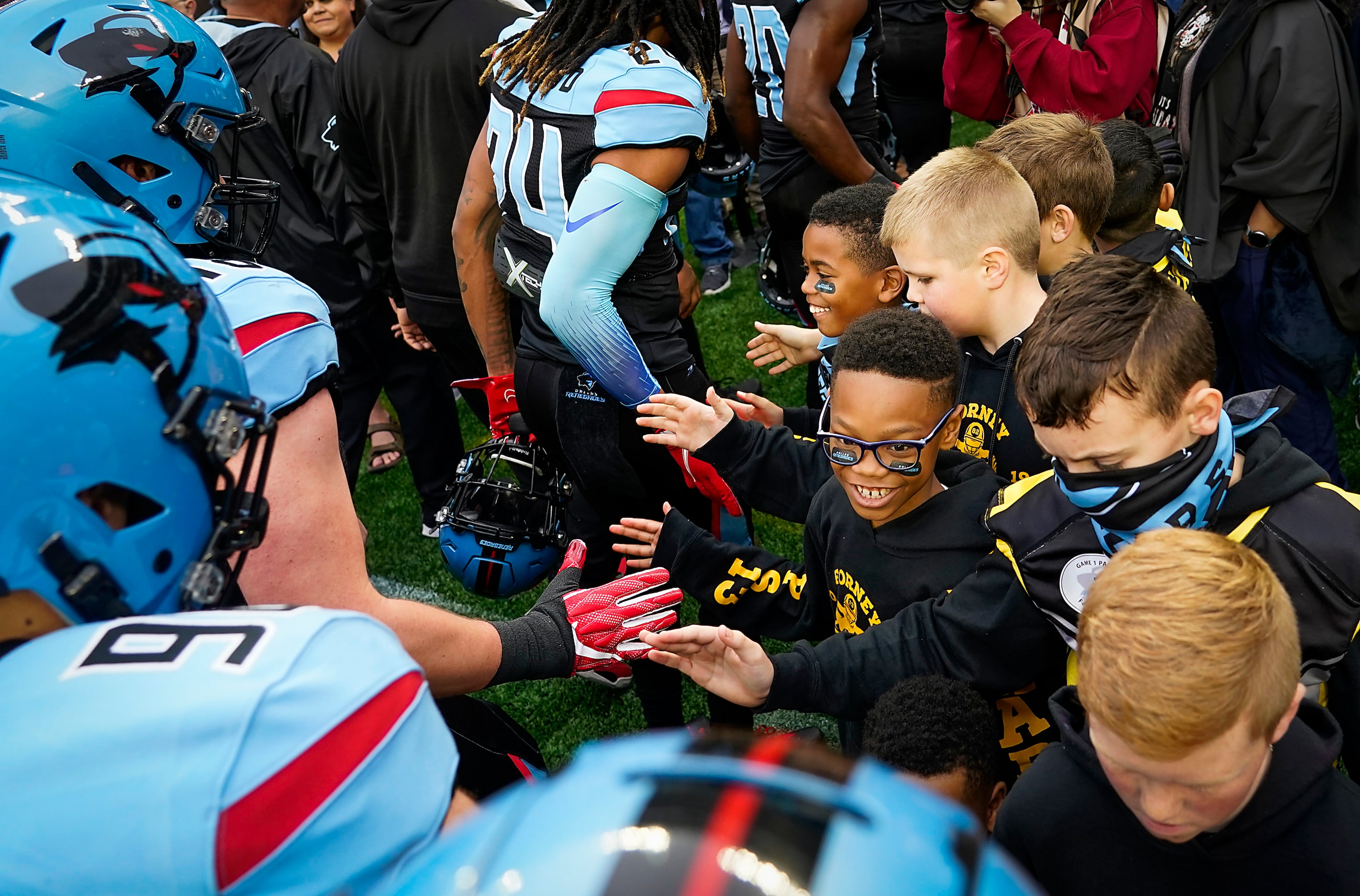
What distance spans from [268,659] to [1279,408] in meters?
1.90

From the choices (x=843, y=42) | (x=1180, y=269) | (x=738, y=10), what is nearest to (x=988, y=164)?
(x=1180, y=269)

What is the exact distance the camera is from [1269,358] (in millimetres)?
4129

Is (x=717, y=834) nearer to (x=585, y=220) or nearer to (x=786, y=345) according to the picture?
(x=585, y=220)

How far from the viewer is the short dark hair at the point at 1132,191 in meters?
3.46

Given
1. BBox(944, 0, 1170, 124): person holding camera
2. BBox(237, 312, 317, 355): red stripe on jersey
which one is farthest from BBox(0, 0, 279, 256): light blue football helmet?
BBox(944, 0, 1170, 124): person holding camera

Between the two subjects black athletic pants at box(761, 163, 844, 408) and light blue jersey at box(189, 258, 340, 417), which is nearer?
light blue jersey at box(189, 258, 340, 417)

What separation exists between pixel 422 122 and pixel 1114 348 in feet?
9.56

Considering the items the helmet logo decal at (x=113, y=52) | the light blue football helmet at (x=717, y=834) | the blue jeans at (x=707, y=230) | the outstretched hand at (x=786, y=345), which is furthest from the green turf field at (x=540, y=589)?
the light blue football helmet at (x=717, y=834)

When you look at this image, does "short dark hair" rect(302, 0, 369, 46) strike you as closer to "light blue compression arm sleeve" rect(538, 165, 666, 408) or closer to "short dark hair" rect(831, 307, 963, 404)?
"light blue compression arm sleeve" rect(538, 165, 666, 408)

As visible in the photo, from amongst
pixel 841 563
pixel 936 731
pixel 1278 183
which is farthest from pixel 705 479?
pixel 1278 183

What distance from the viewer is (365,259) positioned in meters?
4.78

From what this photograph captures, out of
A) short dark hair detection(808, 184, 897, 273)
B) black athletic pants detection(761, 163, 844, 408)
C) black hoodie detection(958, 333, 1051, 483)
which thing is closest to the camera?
black hoodie detection(958, 333, 1051, 483)

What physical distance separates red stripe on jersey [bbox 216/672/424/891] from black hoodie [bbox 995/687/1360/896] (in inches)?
44.6

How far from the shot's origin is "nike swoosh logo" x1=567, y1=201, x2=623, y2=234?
115 inches
